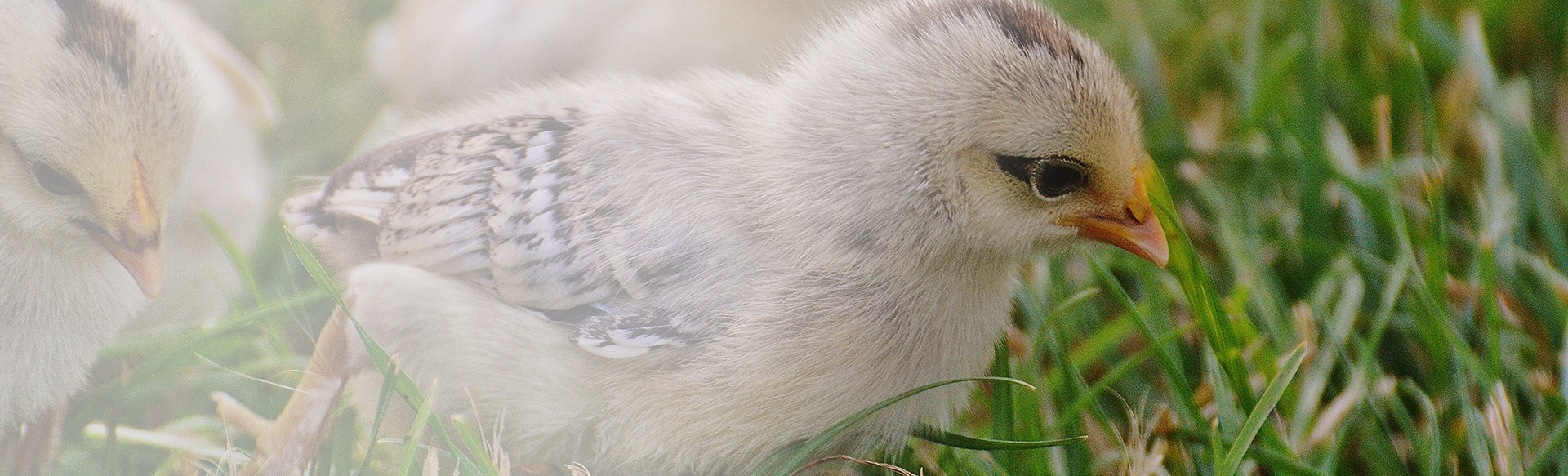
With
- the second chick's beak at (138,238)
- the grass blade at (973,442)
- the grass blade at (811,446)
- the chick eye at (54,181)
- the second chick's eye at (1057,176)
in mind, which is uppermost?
the second chick's eye at (1057,176)

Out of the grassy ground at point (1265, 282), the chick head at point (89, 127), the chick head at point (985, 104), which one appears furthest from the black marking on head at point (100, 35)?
the chick head at point (985, 104)

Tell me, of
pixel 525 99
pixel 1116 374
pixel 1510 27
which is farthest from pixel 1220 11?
pixel 525 99

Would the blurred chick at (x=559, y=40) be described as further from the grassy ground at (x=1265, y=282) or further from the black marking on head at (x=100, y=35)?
the black marking on head at (x=100, y=35)

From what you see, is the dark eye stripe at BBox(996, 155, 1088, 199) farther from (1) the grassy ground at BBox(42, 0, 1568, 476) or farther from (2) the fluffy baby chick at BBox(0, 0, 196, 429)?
(2) the fluffy baby chick at BBox(0, 0, 196, 429)

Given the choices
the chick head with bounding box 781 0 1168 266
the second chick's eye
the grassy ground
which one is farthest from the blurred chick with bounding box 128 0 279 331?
the second chick's eye

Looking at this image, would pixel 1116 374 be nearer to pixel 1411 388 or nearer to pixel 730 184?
pixel 1411 388

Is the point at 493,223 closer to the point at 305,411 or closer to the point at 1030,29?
the point at 305,411
